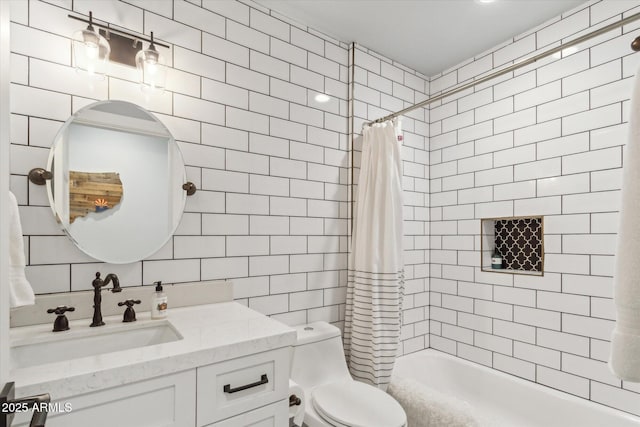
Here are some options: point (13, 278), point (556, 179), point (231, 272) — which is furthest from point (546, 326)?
point (13, 278)

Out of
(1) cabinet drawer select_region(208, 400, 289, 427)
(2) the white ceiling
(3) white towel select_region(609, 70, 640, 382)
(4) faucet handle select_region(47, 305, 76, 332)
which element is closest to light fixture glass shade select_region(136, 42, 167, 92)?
(2) the white ceiling

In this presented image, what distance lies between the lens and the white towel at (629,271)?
23.3 inches

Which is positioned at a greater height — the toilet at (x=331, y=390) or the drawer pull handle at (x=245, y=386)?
the drawer pull handle at (x=245, y=386)

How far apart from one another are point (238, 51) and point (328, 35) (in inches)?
26.0

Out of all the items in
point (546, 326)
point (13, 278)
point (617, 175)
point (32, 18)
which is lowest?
point (546, 326)

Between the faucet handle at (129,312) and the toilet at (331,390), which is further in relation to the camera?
the toilet at (331,390)

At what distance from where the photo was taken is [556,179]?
187cm

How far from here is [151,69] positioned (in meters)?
1.45

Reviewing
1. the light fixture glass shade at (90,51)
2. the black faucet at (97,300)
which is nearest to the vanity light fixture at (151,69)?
the light fixture glass shade at (90,51)

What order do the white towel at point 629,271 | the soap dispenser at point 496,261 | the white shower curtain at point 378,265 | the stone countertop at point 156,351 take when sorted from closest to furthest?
the white towel at point 629,271, the stone countertop at point 156,351, the white shower curtain at point 378,265, the soap dispenser at point 496,261

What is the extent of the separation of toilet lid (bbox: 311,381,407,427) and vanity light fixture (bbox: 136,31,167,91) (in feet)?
5.27

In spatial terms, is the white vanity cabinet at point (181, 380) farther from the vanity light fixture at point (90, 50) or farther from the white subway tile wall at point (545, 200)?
the white subway tile wall at point (545, 200)

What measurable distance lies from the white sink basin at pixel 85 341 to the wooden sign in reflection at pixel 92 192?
44 cm

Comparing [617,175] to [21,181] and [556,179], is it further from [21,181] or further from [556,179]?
[21,181]
